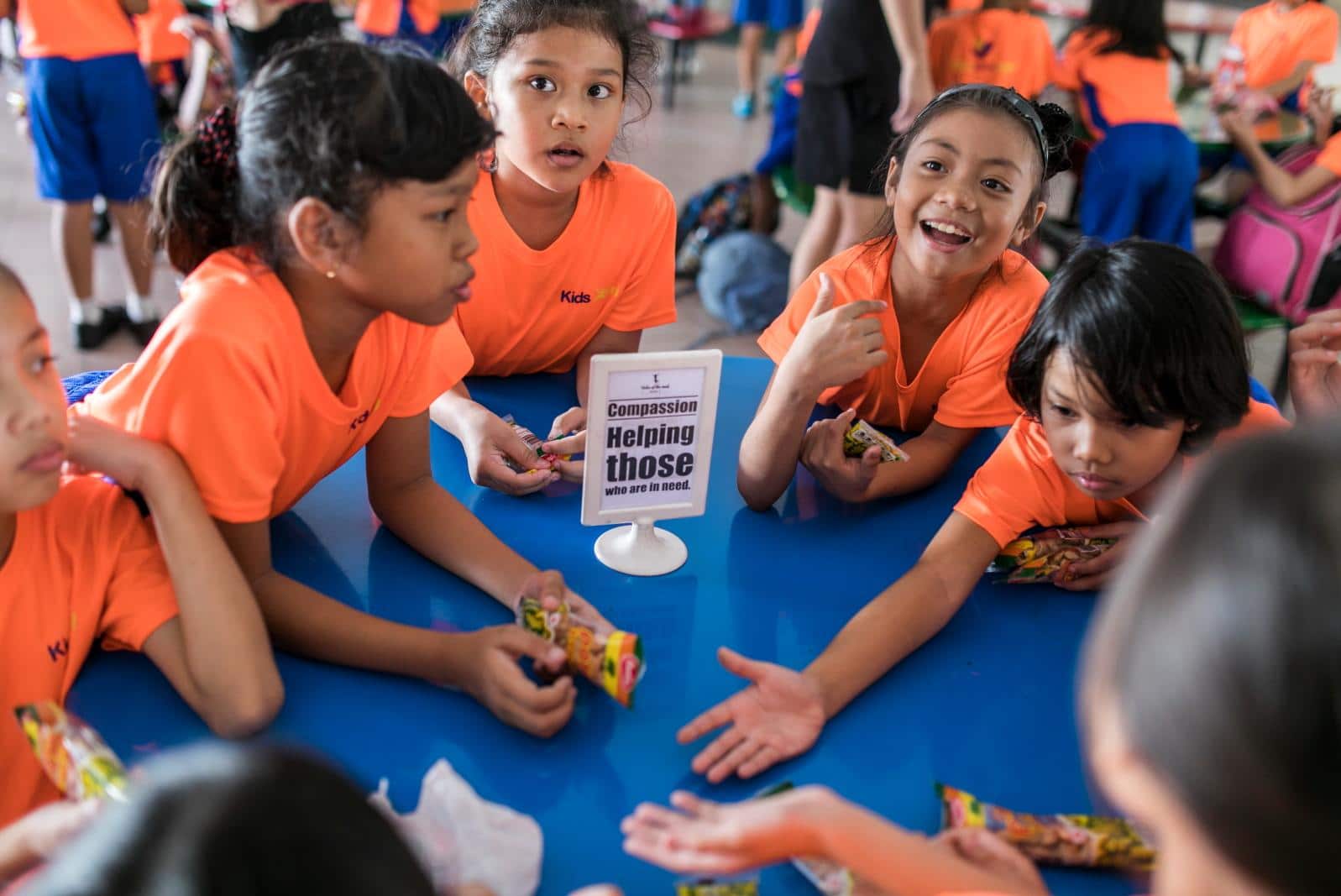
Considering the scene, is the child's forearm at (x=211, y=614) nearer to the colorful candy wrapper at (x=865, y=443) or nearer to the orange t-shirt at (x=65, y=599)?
the orange t-shirt at (x=65, y=599)

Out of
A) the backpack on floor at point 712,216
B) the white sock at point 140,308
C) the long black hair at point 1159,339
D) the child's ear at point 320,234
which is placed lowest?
the white sock at point 140,308

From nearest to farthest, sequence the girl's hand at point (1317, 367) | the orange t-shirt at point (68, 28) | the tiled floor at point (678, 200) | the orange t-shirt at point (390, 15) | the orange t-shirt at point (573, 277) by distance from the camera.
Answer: the girl's hand at point (1317, 367)
the orange t-shirt at point (573, 277)
the orange t-shirt at point (68, 28)
the tiled floor at point (678, 200)
the orange t-shirt at point (390, 15)

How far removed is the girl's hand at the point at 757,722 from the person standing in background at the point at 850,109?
6.66 feet

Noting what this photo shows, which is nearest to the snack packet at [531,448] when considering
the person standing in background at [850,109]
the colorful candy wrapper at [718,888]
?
the colorful candy wrapper at [718,888]

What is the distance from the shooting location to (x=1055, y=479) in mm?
1320

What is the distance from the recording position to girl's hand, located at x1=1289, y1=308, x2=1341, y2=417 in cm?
153

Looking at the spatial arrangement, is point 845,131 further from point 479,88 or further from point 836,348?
point 836,348

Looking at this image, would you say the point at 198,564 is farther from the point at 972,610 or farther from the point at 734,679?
the point at 972,610

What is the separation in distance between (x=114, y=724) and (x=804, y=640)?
0.68 metres

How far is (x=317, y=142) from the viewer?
105 cm

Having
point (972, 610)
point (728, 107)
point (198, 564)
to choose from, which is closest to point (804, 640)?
point (972, 610)

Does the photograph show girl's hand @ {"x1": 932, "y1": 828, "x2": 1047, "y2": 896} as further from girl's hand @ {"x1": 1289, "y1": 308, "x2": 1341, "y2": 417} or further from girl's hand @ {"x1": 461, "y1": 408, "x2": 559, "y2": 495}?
girl's hand @ {"x1": 1289, "y1": 308, "x2": 1341, "y2": 417}

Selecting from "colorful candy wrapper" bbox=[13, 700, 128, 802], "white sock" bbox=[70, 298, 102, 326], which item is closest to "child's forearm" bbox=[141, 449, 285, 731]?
"colorful candy wrapper" bbox=[13, 700, 128, 802]

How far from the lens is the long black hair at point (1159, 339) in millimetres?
1191
